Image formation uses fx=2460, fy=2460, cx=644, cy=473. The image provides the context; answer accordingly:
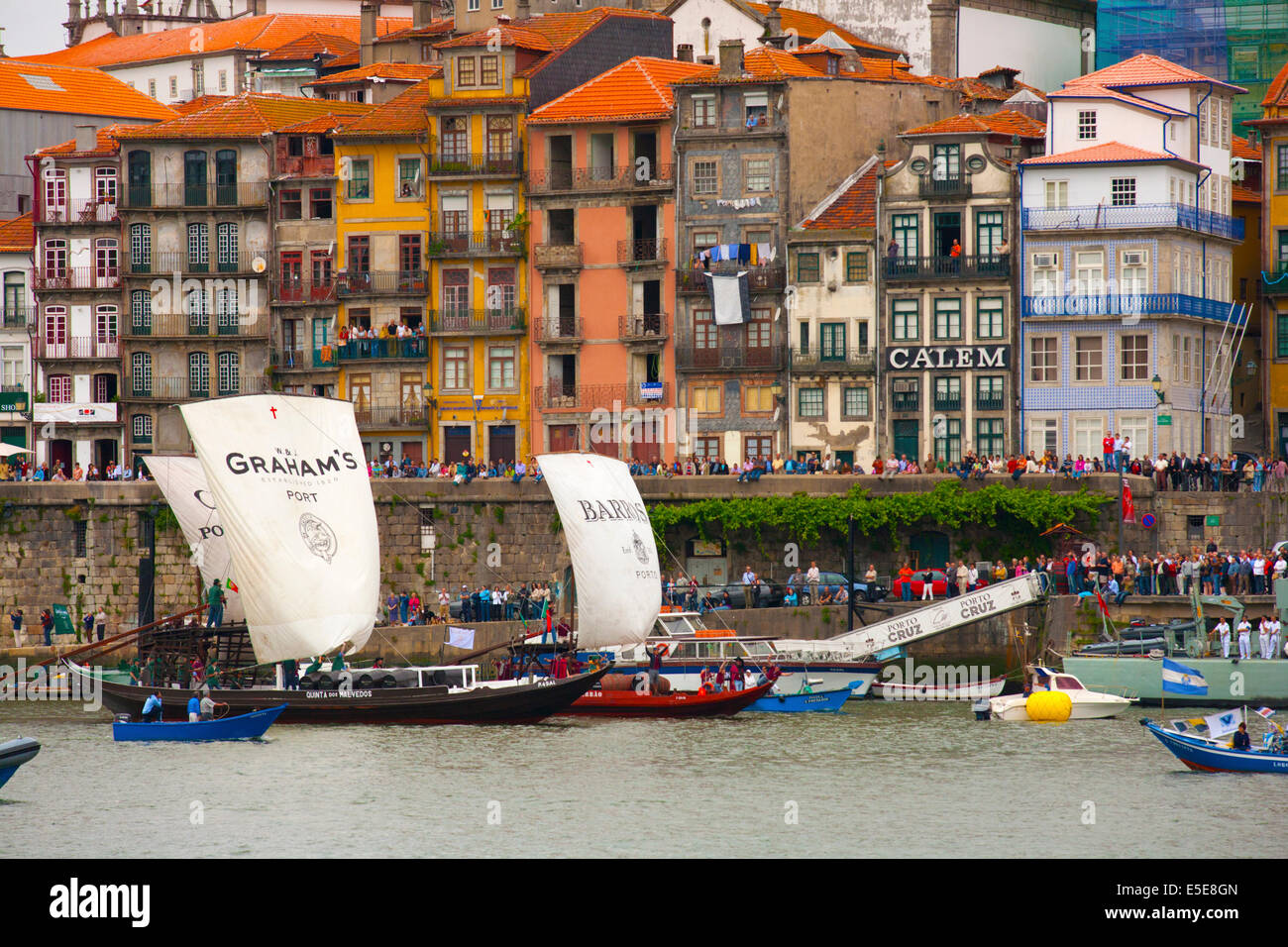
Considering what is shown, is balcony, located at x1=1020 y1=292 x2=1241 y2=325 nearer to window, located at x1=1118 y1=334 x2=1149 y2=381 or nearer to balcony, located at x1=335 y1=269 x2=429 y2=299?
window, located at x1=1118 y1=334 x2=1149 y2=381

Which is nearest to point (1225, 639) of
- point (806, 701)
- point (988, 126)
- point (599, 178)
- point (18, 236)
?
point (806, 701)

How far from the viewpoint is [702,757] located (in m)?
58.7

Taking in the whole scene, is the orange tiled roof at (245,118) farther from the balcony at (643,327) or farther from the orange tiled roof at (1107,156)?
the orange tiled roof at (1107,156)

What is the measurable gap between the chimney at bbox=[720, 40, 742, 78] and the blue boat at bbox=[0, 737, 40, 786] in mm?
47344

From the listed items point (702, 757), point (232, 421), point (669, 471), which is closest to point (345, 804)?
point (702, 757)

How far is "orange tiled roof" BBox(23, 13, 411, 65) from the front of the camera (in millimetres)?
134375

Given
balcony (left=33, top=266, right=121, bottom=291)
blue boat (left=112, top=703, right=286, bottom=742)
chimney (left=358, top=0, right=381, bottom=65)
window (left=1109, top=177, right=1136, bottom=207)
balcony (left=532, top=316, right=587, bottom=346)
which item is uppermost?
chimney (left=358, top=0, right=381, bottom=65)

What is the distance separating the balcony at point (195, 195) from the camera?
317 feet

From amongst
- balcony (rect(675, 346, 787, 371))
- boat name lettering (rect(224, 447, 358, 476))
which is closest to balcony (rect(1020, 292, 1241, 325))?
balcony (rect(675, 346, 787, 371))

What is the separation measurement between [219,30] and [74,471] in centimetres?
5781

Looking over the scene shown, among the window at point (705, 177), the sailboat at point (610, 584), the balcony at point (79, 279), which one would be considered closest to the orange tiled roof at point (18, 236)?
the balcony at point (79, 279)

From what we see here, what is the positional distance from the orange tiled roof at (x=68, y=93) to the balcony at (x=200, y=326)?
18.6 metres

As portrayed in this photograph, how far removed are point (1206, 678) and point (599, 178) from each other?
34490mm

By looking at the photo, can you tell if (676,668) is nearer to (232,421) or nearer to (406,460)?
(232,421)
